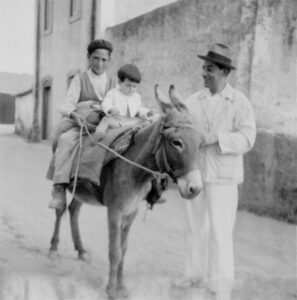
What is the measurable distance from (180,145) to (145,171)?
0.57m

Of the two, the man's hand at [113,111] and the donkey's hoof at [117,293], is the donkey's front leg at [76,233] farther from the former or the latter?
the man's hand at [113,111]

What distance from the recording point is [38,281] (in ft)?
13.7

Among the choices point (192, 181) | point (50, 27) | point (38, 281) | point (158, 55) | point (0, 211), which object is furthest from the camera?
point (50, 27)

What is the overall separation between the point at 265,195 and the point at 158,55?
13.9 feet

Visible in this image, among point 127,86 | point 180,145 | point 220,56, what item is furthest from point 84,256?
point 220,56

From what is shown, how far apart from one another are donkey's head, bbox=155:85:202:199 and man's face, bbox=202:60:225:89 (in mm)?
706

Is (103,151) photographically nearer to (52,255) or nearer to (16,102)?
(52,255)

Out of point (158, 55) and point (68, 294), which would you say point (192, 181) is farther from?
point (158, 55)

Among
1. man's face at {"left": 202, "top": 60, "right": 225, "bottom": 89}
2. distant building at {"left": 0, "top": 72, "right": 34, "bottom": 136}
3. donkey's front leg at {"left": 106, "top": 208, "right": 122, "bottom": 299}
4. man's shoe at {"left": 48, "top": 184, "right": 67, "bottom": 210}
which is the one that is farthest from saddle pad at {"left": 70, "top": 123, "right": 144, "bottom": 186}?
distant building at {"left": 0, "top": 72, "right": 34, "bottom": 136}

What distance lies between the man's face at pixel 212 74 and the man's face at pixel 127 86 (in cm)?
66

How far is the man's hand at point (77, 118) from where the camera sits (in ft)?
13.6

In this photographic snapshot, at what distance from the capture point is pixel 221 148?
3.76 meters

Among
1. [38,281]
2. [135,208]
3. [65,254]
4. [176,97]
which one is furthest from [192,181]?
[65,254]

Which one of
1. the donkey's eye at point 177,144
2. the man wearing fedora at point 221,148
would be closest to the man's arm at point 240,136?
the man wearing fedora at point 221,148
